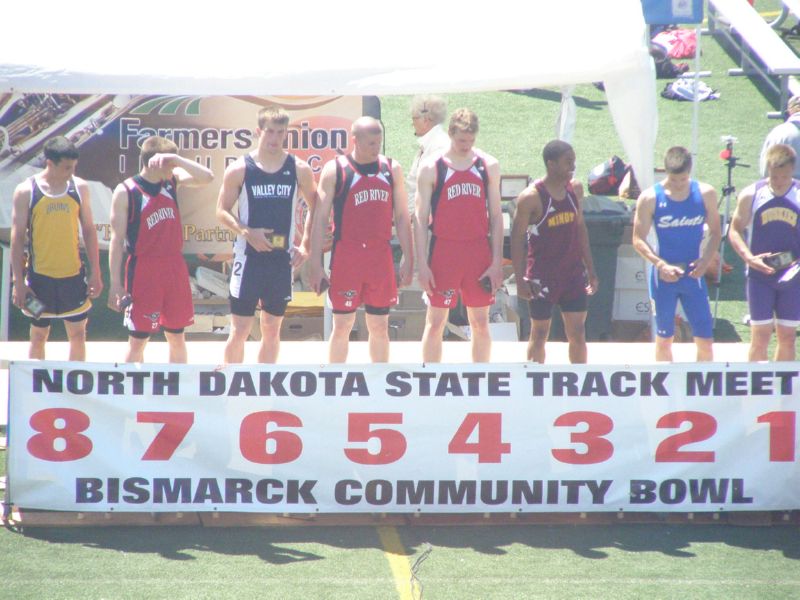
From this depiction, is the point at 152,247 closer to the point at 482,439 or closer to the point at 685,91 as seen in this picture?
the point at 482,439

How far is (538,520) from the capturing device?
245 inches

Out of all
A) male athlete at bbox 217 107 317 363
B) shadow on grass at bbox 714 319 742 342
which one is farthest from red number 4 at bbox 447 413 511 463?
shadow on grass at bbox 714 319 742 342

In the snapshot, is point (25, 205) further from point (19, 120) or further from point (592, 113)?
point (592, 113)

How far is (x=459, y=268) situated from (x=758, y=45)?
802 cm

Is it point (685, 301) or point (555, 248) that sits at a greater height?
point (555, 248)

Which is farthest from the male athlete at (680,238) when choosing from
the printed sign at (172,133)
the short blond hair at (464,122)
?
the printed sign at (172,133)

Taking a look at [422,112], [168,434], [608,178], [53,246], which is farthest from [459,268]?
[608,178]

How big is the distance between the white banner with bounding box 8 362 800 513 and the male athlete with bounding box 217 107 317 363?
125 cm

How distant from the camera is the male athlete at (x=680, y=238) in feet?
23.9

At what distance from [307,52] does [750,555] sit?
14.8ft

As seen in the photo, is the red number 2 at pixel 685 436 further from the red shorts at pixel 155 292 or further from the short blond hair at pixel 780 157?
→ the red shorts at pixel 155 292

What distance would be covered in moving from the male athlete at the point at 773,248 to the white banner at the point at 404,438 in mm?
1254

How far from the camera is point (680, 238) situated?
7.33 m

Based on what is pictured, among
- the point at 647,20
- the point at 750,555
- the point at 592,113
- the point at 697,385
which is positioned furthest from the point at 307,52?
the point at 592,113
